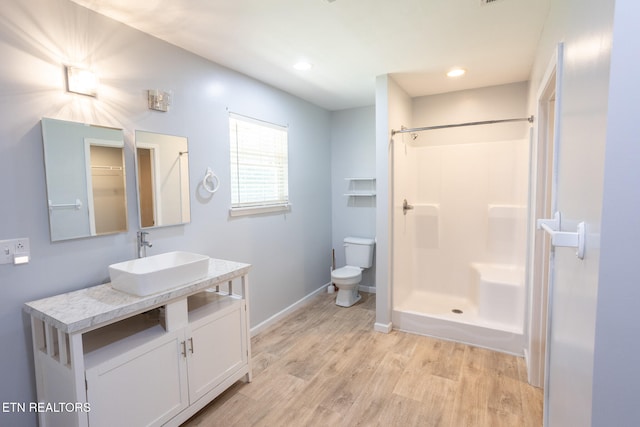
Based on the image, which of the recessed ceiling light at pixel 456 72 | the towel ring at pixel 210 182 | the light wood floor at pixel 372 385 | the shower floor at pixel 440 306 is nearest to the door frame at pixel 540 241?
the light wood floor at pixel 372 385

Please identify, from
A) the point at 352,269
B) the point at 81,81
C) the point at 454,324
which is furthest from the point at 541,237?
the point at 81,81

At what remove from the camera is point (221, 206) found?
2752mm

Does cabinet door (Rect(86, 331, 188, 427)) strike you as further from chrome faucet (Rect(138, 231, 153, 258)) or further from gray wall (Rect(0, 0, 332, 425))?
chrome faucet (Rect(138, 231, 153, 258))

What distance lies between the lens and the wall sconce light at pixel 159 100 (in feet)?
7.14

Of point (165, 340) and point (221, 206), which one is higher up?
point (221, 206)

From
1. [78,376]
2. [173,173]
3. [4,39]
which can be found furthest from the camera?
[173,173]

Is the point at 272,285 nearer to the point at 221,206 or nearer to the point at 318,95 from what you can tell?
the point at 221,206

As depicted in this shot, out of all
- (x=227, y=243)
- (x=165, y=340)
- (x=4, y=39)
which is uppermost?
(x=4, y=39)

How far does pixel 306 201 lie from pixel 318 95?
1272mm

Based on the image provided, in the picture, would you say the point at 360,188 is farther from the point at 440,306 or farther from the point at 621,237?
the point at 621,237

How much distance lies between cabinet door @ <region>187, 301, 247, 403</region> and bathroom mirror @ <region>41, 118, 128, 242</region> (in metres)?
0.86

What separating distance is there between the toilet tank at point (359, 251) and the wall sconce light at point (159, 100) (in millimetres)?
2663

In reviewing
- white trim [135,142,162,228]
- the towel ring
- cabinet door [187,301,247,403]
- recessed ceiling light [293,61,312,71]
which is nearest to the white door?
recessed ceiling light [293,61,312,71]

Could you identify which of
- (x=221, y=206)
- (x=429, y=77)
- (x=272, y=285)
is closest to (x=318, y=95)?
(x=429, y=77)
